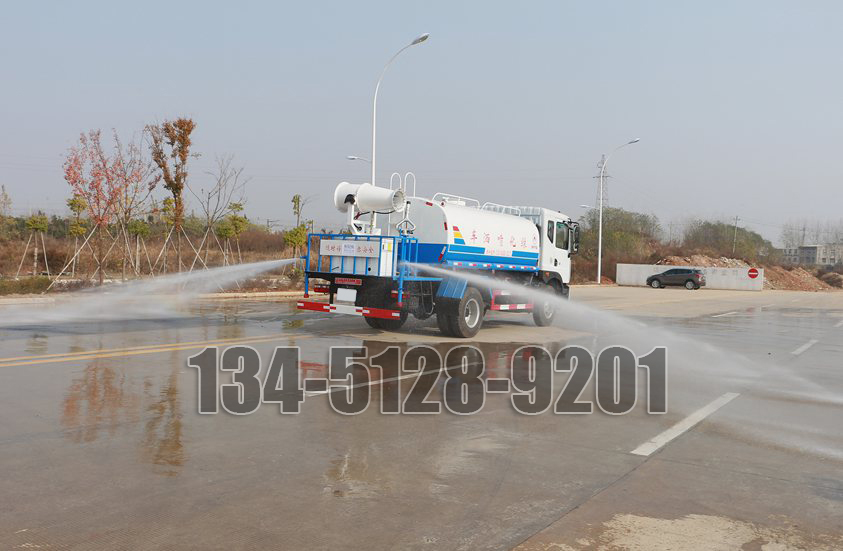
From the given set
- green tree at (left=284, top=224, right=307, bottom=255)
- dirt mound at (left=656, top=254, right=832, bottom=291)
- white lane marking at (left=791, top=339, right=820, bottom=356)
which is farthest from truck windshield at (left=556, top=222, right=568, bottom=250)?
dirt mound at (left=656, top=254, right=832, bottom=291)

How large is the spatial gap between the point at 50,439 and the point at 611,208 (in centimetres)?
8339

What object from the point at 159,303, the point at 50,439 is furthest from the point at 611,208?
the point at 50,439

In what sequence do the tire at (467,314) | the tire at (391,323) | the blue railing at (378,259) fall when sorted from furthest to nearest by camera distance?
the tire at (391,323) → the tire at (467,314) → the blue railing at (378,259)

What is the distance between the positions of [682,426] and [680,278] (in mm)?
48834

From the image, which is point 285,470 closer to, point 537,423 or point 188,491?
point 188,491

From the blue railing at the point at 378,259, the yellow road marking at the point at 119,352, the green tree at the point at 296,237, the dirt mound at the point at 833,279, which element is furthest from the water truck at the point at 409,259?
the dirt mound at the point at 833,279

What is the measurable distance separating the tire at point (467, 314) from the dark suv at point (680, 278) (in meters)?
41.8

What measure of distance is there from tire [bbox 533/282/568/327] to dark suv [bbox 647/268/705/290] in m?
38.0

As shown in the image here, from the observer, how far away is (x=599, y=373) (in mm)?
10477

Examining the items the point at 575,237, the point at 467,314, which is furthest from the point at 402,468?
the point at 575,237

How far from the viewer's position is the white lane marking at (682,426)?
6422 millimetres

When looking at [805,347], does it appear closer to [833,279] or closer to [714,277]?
[714,277]

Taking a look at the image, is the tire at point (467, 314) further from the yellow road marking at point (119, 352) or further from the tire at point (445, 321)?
the yellow road marking at point (119, 352)

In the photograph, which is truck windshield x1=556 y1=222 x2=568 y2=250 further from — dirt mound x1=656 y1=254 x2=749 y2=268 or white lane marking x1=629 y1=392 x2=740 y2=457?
dirt mound x1=656 y1=254 x2=749 y2=268
